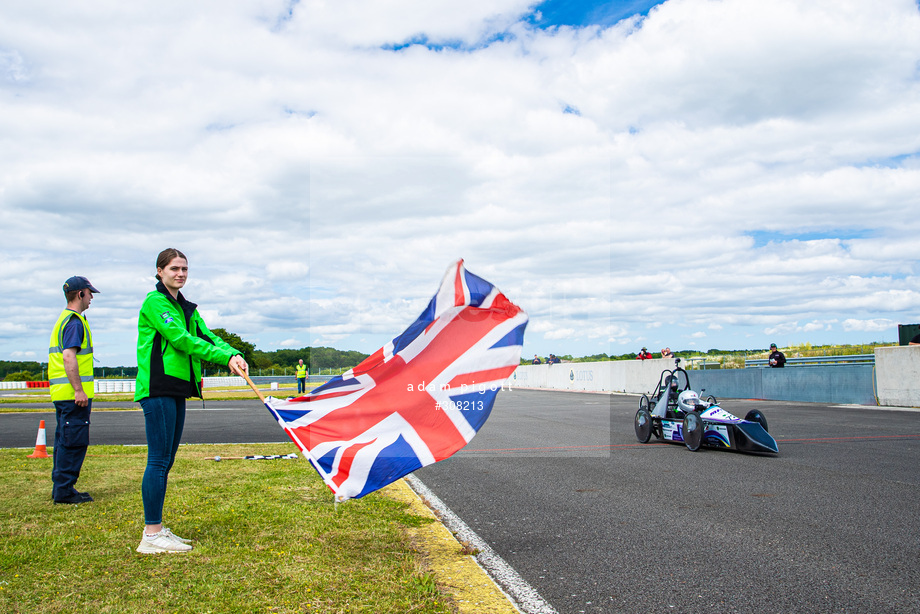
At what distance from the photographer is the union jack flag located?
4.62 m

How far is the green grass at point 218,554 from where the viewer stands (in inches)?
134

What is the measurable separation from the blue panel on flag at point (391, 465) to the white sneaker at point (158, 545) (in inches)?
47.0

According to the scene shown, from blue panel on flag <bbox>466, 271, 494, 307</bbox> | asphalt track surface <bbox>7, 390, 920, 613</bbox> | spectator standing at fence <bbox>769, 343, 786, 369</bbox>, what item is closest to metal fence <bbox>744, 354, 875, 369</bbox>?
spectator standing at fence <bbox>769, 343, 786, 369</bbox>

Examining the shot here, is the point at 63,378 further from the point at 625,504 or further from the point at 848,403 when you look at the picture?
the point at 848,403

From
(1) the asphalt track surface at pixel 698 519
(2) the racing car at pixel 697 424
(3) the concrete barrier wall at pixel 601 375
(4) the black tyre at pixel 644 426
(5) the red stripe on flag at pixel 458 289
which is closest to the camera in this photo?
(1) the asphalt track surface at pixel 698 519

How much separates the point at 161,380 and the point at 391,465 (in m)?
1.62

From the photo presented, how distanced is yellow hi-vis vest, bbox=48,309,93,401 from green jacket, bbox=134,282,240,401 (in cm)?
229

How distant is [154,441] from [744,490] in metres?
5.53

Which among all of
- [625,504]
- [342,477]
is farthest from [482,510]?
[342,477]

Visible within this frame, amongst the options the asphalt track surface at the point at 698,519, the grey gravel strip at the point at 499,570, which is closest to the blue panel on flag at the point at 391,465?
the grey gravel strip at the point at 499,570

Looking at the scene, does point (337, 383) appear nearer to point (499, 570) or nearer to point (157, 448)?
point (157, 448)

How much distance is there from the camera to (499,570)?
4117 millimetres

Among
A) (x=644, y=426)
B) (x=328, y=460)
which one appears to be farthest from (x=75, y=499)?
(x=644, y=426)

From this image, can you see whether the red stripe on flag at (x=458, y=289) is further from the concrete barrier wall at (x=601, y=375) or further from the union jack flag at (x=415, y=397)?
the concrete barrier wall at (x=601, y=375)
